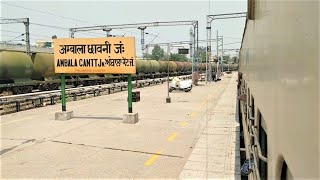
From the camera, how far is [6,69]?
72.6 feet

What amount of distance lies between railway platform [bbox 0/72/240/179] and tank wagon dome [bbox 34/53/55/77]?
11.3 meters

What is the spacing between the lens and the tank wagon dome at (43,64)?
25.4 metres

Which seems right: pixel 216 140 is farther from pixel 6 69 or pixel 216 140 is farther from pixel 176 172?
pixel 6 69

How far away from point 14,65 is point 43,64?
3.08 metres

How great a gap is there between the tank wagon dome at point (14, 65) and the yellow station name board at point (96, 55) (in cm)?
986

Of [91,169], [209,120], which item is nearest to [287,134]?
[91,169]

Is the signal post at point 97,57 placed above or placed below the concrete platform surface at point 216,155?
above

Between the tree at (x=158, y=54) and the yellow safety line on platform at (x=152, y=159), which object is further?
the tree at (x=158, y=54)

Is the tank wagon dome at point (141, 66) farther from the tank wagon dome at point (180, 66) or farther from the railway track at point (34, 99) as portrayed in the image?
the tank wagon dome at point (180, 66)

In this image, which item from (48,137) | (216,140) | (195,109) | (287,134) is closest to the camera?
(287,134)

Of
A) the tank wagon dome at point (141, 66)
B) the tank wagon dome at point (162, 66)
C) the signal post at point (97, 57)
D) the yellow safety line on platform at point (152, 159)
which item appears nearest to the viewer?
the yellow safety line on platform at point (152, 159)

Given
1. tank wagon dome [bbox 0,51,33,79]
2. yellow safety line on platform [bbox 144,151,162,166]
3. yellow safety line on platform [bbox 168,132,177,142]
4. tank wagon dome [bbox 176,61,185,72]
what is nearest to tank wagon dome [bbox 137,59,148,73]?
tank wagon dome [bbox 176,61,185,72]

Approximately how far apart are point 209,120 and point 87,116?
527cm

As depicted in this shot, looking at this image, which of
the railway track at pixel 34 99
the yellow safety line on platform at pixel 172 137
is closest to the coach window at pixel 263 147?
the yellow safety line on platform at pixel 172 137
